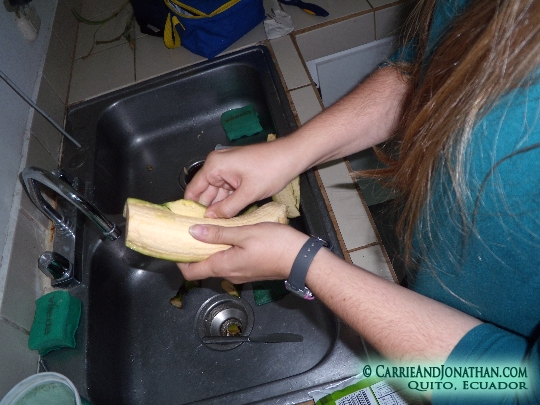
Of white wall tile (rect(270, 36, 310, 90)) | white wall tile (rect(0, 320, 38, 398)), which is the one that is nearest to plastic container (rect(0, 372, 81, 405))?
white wall tile (rect(0, 320, 38, 398))

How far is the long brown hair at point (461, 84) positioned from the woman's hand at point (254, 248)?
0.61 feet

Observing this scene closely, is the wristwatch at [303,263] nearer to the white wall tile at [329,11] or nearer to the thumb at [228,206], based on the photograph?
the thumb at [228,206]

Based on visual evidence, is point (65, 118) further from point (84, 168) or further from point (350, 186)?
point (350, 186)

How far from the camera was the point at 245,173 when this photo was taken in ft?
2.23

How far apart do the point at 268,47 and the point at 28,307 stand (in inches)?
35.2

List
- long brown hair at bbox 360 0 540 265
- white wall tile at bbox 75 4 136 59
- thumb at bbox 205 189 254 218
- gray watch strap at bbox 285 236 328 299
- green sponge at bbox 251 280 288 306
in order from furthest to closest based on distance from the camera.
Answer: white wall tile at bbox 75 4 136 59, green sponge at bbox 251 280 288 306, thumb at bbox 205 189 254 218, gray watch strap at bbox 285 236 328 299, long brown hair at bbox 360 0 540 265

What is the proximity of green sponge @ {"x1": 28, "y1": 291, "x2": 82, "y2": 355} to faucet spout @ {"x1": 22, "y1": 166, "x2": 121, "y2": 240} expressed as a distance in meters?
0.16

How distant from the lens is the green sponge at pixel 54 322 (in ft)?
2.35

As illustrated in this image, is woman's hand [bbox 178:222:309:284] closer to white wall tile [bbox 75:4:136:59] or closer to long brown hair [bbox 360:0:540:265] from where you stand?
long brown hair [bbox 360:0:540:265]

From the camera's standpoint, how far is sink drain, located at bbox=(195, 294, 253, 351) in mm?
891

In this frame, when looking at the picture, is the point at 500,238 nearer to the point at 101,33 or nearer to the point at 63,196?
the point at 63,196

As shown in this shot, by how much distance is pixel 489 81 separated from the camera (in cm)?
42

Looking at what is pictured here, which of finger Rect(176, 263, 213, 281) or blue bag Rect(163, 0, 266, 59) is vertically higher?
blue bag Rect(163, 0, 266, 59)

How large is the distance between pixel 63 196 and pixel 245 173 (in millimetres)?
396
